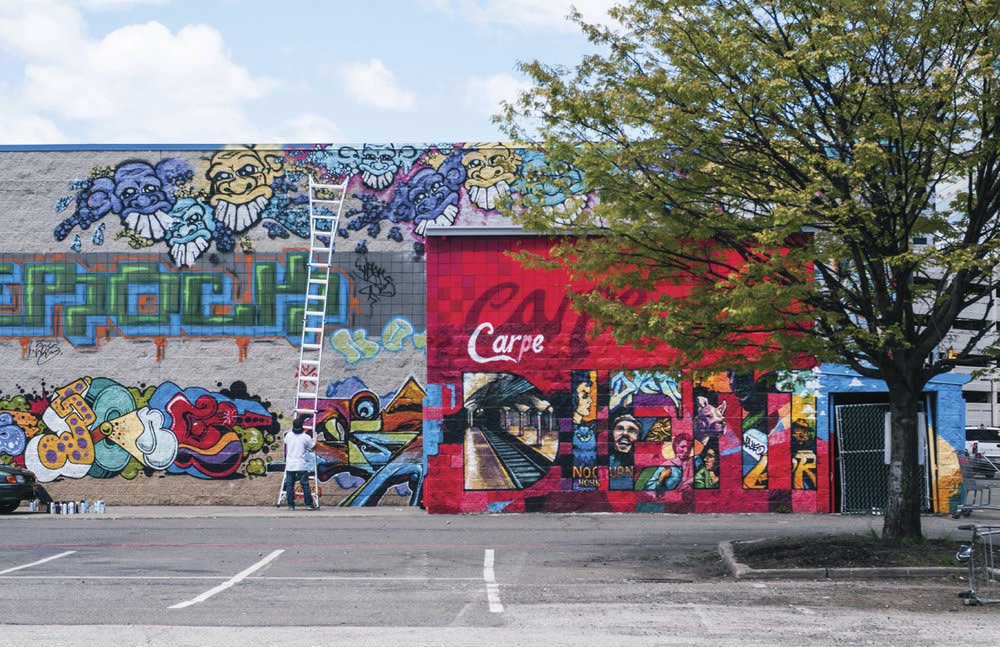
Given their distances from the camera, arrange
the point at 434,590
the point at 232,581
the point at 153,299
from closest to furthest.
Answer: the point at 434,590, the point at 232,581, the point at 153,299

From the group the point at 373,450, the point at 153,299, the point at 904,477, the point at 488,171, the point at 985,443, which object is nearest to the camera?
the point at 904,477

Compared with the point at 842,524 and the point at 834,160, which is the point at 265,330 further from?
the point at 834,160

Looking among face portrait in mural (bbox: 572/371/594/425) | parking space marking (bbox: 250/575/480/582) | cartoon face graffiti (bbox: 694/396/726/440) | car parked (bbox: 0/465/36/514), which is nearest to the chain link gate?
cartoon face graffiti (bbox: 694/396/726/440)

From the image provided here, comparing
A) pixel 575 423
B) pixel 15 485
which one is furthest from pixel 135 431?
pixel 575 423

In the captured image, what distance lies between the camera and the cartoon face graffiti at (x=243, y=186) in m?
25.0

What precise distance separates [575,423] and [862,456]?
5656 mm

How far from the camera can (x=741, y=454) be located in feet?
74.8

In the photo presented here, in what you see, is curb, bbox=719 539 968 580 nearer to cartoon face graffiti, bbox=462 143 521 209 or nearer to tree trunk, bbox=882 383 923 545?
tree trunk, bbox=882 383 923 545

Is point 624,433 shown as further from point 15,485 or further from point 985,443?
point 985,443

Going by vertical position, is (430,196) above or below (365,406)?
above

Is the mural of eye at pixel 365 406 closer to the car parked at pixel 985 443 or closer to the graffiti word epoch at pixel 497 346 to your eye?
the graffiti word epoch at pixel 497 346

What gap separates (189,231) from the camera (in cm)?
2503

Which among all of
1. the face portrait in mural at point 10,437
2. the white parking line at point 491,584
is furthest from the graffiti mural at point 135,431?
the white parking line at point 491,584

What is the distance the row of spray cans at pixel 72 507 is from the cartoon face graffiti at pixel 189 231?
533 cm
